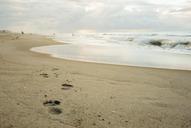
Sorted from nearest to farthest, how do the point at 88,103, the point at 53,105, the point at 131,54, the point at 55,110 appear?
the point at 55,110 < the point at 53,105 < the point at 88,103 < the point at 131,54

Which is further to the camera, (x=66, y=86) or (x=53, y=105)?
(x=66, y=86)

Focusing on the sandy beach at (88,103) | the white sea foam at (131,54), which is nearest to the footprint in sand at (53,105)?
the sandy beach at (88,103)

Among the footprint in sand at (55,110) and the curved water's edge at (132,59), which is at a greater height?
the footprint in sand at (55,110)

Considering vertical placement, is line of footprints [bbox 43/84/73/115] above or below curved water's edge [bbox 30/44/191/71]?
above

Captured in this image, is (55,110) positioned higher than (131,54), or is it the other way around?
(55,110)

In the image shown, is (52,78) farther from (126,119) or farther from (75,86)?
(126,119)

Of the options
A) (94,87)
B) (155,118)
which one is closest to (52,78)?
(94,87)

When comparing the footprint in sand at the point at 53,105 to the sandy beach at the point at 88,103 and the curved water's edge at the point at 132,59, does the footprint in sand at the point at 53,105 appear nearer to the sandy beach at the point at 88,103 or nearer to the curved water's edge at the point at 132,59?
the sandy beach at the point at 88,103

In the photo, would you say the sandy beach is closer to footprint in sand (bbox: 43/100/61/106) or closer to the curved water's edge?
footprint in sand (bbox: 43/100/61/106)

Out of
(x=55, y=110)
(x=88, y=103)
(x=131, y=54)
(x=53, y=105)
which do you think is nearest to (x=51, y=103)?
(x=53, y=105)

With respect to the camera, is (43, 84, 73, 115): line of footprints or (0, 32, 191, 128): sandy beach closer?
(0, 32, 191, 128): sandy beach

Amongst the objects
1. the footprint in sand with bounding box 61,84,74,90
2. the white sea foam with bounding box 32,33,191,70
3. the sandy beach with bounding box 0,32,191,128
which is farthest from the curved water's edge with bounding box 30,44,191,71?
the footprint in sand with bounding box 61,84,74,90

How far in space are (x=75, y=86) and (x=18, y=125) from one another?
7.61 feet

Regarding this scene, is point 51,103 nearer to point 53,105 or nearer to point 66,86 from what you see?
point 53,105
